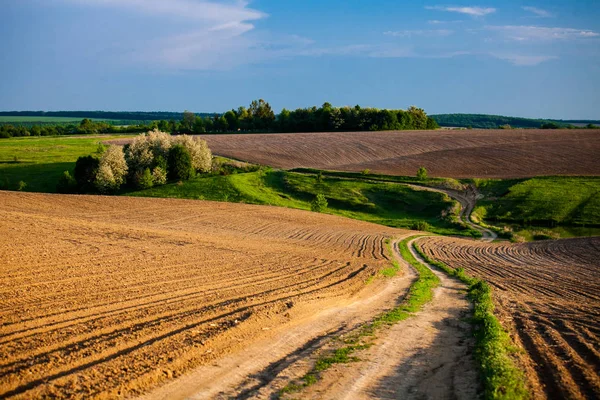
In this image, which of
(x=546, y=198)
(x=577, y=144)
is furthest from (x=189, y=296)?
(x=577, y=144)

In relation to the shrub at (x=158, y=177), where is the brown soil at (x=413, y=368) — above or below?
below

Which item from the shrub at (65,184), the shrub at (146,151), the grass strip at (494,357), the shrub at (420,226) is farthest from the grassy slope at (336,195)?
the grass strip at (494,357)

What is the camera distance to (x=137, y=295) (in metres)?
14.2

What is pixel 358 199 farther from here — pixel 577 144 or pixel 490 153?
pixel 577 144

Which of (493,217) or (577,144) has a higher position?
(577,144)

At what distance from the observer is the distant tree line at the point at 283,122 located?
445ft

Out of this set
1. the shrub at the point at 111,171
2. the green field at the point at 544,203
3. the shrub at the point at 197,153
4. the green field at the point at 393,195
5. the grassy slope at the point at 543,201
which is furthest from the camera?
the shrub at the point at 197,153

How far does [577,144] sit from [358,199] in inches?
2054

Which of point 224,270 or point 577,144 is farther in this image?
point 577,144

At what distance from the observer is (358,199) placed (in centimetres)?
6162

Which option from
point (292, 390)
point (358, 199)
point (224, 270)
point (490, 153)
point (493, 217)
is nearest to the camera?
point (292, 390)

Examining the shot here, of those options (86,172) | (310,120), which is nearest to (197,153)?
(86,172)

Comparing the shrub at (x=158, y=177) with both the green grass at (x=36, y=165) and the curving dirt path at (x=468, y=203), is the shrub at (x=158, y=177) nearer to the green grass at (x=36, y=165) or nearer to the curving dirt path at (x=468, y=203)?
the green grass at (x=36, y=165)

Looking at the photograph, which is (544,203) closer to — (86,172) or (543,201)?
(543,201)
